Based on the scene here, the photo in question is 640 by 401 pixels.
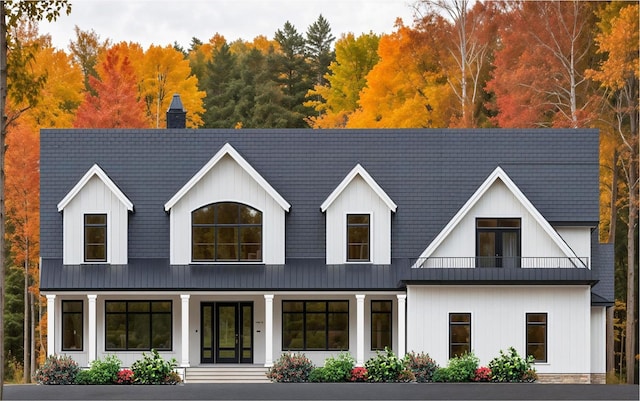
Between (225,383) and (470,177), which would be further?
(470,177)

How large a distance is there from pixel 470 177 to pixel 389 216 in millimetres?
3387

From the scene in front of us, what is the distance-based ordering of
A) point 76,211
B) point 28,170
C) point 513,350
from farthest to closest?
point 28,170 < point 76,211 < point 513,350

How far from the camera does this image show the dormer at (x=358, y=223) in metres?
41.8

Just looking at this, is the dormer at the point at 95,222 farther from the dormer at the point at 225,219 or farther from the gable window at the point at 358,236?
the gable window at the point at 358,236

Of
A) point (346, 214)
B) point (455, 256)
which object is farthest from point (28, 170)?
point (455, 256)

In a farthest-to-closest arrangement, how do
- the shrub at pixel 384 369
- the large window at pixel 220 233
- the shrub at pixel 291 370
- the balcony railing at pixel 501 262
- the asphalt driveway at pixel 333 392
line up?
1. the large window at pixel 220 233
2. the balcony railing at pixel 501 262
3. the shrub at pixel 291 370
4. the shrub at pixel 384 369
5. the asphalt driveway at pixel 333 392

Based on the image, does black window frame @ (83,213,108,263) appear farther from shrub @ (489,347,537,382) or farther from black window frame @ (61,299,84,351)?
shrub @ (489,347,537,382)

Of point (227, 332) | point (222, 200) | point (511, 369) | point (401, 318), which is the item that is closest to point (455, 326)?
point (401, 318)

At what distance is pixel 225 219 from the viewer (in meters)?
41.7

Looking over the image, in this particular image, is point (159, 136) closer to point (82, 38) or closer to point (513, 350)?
point (513, 350)

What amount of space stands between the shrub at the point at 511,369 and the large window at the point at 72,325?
13.5 m

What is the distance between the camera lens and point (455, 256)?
40.7 m

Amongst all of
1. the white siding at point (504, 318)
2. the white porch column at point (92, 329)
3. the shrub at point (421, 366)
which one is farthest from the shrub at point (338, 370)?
the white porch column at point (92, 329)

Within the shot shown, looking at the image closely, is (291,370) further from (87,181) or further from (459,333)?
(87,181)
